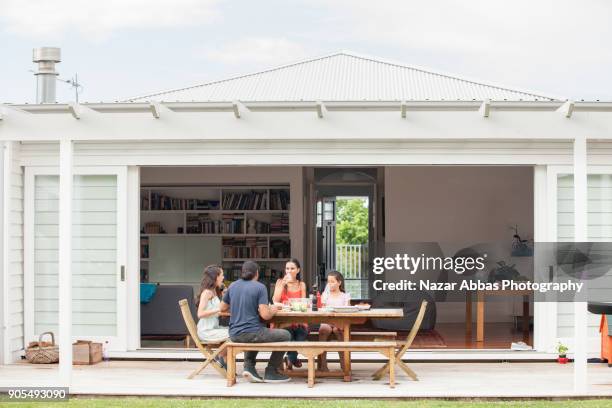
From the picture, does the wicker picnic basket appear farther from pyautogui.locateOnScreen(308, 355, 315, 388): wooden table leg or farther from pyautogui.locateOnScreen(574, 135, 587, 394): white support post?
pyautogui.locateOnScreen(574, 135, 587, 394): white support post

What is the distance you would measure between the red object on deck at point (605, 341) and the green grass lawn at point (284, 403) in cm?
203

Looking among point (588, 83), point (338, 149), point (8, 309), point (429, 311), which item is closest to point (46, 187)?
point (8, 309)

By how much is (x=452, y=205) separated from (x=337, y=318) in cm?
613

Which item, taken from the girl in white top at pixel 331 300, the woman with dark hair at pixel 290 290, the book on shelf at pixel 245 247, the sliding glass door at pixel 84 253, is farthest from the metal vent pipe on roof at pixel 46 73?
the girl in white top at pixel 331 300

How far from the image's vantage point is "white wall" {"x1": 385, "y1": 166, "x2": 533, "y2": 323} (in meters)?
14.3

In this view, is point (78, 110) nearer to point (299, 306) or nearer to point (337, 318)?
point (299, 306)

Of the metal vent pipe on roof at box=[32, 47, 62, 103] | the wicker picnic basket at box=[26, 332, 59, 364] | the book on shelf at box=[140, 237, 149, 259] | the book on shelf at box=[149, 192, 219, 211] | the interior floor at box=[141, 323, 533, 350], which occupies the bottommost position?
the interior floor at box=[141, 323, 533, 350]

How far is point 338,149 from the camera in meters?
10.0

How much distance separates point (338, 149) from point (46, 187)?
10.5 feet

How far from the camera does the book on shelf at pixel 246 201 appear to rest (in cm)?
1486

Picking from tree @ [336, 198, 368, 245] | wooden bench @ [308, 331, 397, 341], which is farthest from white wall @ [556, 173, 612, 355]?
tree @ [336, 198, 368, 245]

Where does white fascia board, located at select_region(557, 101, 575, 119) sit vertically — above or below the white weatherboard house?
above

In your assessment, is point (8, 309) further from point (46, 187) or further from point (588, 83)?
point (588, 83)

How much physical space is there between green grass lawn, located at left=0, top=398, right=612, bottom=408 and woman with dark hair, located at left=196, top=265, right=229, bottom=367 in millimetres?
1180
